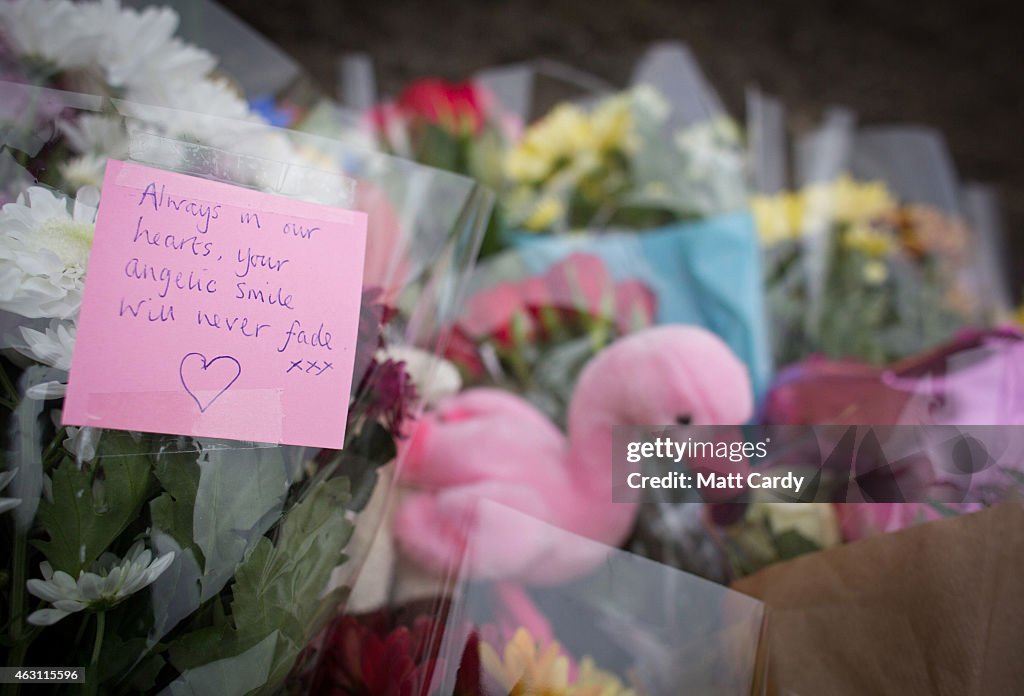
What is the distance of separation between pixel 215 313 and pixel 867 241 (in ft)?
2.87

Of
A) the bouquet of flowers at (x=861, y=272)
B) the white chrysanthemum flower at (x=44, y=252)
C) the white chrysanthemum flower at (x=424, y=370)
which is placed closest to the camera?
the white chrysanthemum flower at (x=44, y=252)

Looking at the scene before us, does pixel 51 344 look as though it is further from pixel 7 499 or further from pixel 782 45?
pixel 782 45

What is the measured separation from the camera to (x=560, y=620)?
417mm

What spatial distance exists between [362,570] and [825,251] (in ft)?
2.44

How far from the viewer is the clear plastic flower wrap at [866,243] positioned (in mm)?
843

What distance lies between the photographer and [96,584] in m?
0.32

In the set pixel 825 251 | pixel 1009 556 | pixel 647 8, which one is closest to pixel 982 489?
pixel 1009 556

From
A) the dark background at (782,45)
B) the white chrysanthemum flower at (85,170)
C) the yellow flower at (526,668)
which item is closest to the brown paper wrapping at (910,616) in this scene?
the yellow flower at (526,668)

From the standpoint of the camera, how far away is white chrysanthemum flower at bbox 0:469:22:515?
32cm

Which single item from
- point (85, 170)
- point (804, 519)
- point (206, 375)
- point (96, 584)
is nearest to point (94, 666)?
point (96, 584)

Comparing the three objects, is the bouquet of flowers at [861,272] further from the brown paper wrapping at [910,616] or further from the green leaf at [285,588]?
the green leaf at [285,588]

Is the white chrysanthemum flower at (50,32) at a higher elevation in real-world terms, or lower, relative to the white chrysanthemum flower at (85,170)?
higher

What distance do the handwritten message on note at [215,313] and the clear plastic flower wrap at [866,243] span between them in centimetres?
61

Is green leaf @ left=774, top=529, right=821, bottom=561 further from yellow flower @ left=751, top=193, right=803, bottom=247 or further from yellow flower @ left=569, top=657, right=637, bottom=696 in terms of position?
yellow flower @ left=751, top=193, right=803, bottom=247
